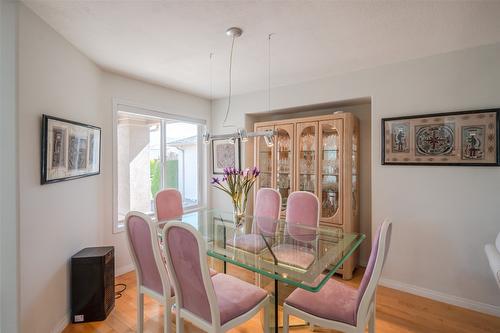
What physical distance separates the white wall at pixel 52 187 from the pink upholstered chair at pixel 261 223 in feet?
4.64

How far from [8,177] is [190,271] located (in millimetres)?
1375

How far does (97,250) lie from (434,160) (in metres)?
3.44

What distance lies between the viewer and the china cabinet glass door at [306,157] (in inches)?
127

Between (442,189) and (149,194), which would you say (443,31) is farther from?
(149,194)


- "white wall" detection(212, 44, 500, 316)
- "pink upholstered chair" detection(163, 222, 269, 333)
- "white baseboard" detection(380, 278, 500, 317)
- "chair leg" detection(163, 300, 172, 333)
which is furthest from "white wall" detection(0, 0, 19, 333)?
"white baseboard" detection(380, 278, 500, 317)

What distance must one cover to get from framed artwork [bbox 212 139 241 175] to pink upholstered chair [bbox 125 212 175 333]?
7.70 feet

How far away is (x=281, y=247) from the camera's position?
192cm

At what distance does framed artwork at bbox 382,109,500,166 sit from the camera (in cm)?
218

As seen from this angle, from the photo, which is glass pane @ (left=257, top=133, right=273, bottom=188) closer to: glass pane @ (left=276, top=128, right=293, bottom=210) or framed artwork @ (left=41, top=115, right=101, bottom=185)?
glass pane @ (left=276, top=128, right=293, bottom=210)

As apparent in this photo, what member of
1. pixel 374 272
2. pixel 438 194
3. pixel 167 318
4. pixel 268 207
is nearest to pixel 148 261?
pixel 167 318

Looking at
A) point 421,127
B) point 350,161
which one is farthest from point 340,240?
point 421,127

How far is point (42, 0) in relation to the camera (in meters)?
1.60

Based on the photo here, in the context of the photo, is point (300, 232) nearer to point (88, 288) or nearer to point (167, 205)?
point (167, 205)

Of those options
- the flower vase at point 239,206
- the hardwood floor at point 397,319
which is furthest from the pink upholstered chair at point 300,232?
the hardwood floor at point 397,319
